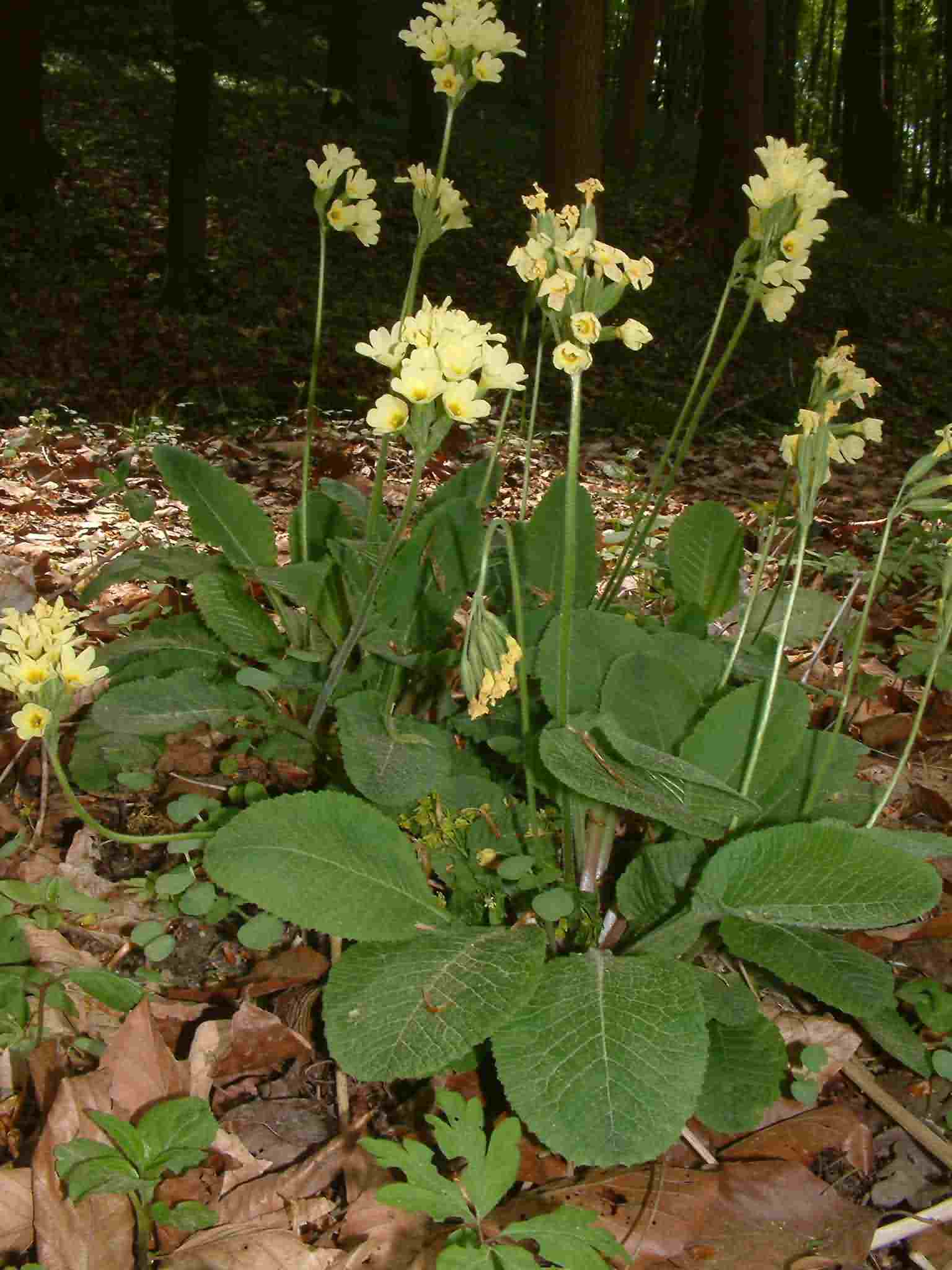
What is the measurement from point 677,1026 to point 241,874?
638 mm

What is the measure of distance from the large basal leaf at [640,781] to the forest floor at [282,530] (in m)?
0.48

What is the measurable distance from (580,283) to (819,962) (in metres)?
1.01

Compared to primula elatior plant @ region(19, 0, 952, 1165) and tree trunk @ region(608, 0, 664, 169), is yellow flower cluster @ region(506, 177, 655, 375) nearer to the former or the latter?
primula elatior plant @ region(19, 0, 952, 1165)

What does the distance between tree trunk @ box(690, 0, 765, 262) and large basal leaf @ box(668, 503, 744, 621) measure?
9638 mm

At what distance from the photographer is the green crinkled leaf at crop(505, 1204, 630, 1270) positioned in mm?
1248

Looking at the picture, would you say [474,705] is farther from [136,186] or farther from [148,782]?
[136,186]

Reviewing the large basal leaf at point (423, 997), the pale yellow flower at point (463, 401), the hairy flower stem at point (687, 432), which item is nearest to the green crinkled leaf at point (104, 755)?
the large basal leaf at point (423, 997)

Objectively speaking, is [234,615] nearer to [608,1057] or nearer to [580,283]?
[580,283]

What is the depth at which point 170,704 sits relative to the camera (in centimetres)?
209

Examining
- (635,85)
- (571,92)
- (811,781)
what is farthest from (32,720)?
(635,85)

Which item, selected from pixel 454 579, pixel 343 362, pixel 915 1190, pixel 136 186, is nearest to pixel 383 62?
pixel 136 186

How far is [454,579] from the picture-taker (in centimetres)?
222

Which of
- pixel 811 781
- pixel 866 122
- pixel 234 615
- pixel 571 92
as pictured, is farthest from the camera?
pixel 866 122

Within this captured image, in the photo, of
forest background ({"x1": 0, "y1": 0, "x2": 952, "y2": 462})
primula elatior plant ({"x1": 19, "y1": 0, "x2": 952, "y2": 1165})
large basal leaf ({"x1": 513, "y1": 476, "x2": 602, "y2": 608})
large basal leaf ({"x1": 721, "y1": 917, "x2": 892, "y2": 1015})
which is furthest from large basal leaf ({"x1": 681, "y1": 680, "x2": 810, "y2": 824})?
forest background ({"x1": 0, "y1": 0, "x2": 952, "y2": 462})
